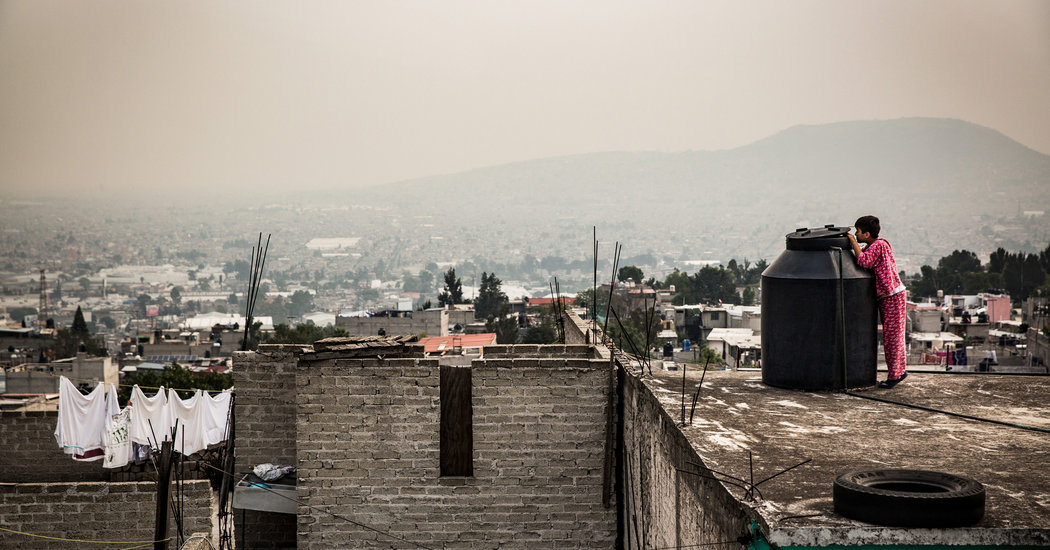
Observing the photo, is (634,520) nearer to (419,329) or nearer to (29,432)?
(29,432)

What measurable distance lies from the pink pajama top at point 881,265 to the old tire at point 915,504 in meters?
3.27

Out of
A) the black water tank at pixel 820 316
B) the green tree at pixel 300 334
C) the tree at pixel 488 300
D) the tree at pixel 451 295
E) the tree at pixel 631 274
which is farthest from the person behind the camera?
the tree at pixel 631 274

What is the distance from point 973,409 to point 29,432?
13.5 meters

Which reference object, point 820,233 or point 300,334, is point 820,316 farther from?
point 300,334

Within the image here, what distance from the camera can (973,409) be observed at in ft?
22.0

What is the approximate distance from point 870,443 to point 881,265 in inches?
84.1

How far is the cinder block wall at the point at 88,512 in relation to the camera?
11945 mm

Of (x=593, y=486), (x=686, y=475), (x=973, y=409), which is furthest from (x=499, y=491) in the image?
(x=973, y=409)

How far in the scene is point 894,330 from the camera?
7.61 m

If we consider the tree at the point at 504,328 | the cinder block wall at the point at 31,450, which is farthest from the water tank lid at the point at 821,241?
the tree at the point at 504,328

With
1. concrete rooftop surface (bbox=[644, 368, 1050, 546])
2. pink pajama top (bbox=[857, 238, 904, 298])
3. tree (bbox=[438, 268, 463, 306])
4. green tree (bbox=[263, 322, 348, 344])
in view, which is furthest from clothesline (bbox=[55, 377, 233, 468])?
tree (bbox=[438, 268, 463, 306])

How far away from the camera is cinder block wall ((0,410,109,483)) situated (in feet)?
48.0

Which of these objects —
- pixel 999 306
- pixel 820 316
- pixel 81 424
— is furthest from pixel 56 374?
pixel 999 306

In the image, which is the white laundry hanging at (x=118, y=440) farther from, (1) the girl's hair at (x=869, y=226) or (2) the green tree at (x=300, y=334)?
(2) the green tree at (x=300, y=334)
